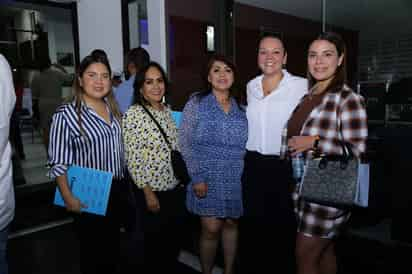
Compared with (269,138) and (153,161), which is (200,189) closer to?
(153,161)

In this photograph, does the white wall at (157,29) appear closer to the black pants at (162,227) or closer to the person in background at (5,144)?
the black pants at (162,227)

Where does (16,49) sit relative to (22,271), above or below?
above

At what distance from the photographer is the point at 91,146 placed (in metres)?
1.63

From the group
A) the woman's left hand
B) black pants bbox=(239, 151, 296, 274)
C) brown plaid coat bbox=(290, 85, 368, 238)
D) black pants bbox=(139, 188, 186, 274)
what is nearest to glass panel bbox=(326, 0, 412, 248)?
black pants bbox=(239, 151, 296, 274)

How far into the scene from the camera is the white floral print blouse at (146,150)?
186cm

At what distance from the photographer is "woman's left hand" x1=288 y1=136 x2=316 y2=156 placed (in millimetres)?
1458

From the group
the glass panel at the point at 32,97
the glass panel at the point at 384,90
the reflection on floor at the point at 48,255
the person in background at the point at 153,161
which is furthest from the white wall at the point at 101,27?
the person in background at the point at 153,161

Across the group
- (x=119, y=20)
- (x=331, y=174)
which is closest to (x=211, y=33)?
(x=119, y=20)

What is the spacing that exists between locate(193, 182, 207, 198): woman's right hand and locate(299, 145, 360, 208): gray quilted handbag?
26.2 inches

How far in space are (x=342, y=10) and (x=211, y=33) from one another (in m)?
1.42

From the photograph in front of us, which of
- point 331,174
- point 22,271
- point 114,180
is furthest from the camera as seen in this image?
point 22,271

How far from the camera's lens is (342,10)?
333 centimetres

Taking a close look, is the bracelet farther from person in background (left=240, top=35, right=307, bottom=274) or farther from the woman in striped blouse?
the woman in striped blouse

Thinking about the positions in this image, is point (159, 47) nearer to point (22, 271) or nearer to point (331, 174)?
point (22, 271)
